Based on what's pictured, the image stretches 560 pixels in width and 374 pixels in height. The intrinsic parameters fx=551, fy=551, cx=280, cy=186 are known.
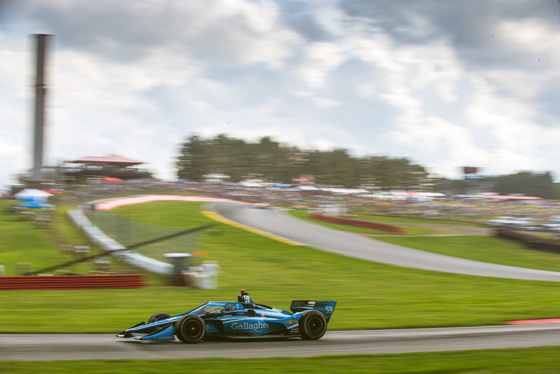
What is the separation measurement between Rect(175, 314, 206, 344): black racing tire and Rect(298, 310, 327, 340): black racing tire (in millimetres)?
1746

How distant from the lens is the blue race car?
29.2 feet

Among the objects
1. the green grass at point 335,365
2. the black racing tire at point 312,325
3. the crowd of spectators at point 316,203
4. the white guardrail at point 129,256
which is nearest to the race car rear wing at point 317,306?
the black racing tire at point 312,325

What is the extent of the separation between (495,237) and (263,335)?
2636 centimetres

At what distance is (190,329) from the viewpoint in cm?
894

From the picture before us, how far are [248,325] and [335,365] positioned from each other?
1.89 meters

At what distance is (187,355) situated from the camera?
8.27 meters

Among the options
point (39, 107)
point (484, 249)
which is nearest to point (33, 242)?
point (39, 107)

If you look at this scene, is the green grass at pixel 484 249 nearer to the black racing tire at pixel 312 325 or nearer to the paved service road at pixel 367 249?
the paved service road at pixel 367 249

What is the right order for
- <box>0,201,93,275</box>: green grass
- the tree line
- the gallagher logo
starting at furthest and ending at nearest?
the tree line → <box>0,201,93,275</box>: green grass → the gallagher logo

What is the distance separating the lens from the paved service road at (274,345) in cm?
840

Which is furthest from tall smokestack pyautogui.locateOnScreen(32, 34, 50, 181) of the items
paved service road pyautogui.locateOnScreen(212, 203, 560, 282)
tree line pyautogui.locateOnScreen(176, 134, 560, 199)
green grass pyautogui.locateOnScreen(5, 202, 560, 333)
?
tree line pyautogui.locateOnScreen(176, 134, 560, 199)

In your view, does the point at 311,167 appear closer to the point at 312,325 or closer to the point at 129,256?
the point at 129,256

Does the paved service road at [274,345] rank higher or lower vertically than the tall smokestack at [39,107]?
lower

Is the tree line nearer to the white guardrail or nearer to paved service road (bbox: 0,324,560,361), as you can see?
the white guardrail
